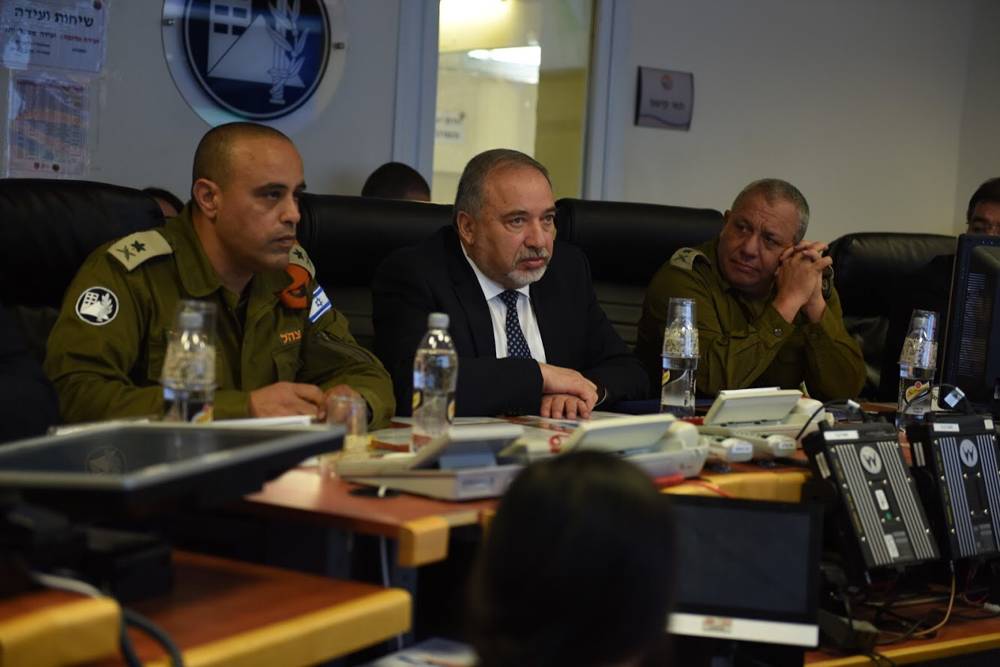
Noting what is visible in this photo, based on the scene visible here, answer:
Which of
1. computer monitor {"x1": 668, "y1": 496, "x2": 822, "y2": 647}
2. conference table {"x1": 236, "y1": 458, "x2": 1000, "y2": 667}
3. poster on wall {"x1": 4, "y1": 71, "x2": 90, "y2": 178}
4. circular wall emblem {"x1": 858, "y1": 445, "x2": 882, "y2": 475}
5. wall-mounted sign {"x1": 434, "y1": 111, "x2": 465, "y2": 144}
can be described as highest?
wall-mounted sign {"x1": 434, "y1": 111, "x2": 465, "y2": 144}

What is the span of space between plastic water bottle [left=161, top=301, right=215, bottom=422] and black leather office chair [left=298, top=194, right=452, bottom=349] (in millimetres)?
1169

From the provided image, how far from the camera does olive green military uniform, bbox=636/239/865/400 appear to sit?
326 centimetres

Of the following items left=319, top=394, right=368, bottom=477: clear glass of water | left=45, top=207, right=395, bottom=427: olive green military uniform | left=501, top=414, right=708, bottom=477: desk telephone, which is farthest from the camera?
left=45, top=207, right=395, bottom=427: olive green military uniform

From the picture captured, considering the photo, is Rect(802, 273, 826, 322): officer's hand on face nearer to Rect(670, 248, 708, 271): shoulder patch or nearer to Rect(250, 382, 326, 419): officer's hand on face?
Rect(670, 248, 708, 271): shoulder patch

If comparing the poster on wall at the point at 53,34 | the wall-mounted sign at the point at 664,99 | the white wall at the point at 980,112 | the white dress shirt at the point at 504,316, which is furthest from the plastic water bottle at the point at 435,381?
the white wall at the point at 980,112

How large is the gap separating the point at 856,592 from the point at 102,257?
5.02ft

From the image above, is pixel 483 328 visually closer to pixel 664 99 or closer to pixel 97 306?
pixel 97 306

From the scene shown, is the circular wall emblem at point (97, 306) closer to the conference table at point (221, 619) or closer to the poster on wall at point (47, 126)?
the conference table at point (221, 619)

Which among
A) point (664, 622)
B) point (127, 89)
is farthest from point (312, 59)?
point (664, 622)

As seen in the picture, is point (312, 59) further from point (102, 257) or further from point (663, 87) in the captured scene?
point (102, 257)

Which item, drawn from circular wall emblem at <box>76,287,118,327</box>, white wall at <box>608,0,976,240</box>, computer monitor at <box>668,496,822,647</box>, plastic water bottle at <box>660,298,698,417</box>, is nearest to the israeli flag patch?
circular wall emblem at <box>76,287,118,327</box>

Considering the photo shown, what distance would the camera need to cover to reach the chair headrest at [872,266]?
3975mm

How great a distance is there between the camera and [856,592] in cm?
253

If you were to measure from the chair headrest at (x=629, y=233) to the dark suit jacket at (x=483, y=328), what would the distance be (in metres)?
0.25
